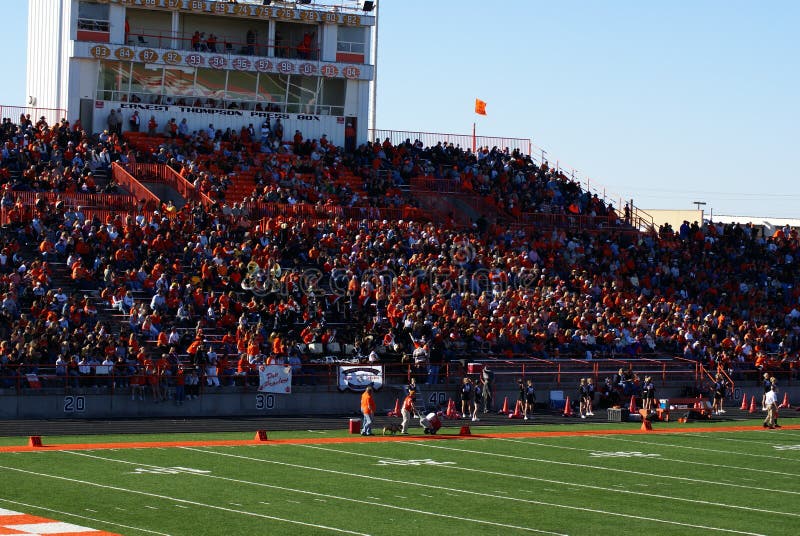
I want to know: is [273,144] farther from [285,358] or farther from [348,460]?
[348,460]

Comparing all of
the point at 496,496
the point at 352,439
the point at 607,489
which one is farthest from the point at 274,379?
the point at 496,496

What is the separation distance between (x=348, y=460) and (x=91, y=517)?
826cm

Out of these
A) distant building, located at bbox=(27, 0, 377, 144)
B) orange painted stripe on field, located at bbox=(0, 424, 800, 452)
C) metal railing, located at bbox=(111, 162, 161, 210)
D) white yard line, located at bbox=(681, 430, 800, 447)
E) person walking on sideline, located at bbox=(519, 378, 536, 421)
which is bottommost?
orange painted stripe on field, located at bbox=(0, 424, 800, 452)

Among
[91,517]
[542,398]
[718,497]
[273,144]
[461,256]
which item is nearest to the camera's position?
[91,517]

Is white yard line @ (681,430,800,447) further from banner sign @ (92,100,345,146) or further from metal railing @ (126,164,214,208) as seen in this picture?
banner sign @ (92,100,345,146)

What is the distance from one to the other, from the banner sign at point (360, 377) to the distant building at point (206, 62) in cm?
1718

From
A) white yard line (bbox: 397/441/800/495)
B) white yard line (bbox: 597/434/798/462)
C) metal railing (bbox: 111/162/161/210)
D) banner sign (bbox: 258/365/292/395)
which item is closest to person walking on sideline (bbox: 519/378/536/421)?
white yard line (bbox: 597/434/798/462)

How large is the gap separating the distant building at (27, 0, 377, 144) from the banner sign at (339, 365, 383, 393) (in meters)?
17.2

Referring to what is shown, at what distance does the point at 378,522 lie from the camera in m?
18.1

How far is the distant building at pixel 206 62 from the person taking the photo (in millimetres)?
51000

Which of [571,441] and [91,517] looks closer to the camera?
[91,517]

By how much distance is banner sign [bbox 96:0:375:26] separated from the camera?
2042 inches

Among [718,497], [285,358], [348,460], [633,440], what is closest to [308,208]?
[285,358]

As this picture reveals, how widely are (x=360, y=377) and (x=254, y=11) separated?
2023 centimetres
